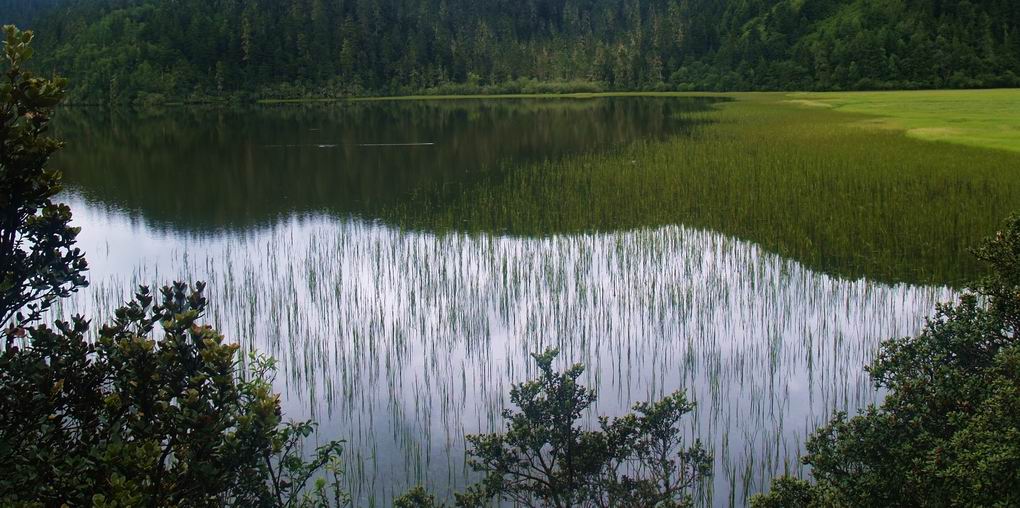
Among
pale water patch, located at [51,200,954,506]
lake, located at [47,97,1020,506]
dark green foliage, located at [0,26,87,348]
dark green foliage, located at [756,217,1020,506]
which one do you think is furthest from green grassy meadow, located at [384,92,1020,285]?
dark green foliage, located at [0,26,87,348]

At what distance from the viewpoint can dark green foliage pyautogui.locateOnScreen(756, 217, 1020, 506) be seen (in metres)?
4.77

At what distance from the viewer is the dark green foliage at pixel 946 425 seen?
4766 mm

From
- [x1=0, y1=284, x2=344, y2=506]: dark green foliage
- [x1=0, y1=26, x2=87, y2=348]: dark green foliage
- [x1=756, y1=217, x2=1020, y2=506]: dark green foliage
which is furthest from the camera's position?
[x1=756, y1=217, x2=1020, y2=506]: dark green foliage

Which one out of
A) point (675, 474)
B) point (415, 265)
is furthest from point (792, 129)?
point (675, 474)

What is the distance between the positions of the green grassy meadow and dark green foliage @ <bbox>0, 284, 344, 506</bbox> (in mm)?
14023

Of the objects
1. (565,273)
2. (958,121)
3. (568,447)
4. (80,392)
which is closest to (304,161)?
(565,273)

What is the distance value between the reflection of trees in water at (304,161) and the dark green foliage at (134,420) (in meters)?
20.3

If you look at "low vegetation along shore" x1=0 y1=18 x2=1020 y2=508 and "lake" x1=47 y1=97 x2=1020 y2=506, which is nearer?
"low vegetation along shore" x1=0 y1=18 x2=1020 y2=508

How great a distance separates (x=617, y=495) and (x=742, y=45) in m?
164

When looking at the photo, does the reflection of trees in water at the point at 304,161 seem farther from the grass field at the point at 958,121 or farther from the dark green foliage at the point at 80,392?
the dark green foliage at the point at 80,392

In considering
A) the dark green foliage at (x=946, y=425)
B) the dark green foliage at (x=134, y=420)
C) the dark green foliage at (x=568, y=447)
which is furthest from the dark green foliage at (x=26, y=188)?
the dark green foliage at (x=946, y=425)

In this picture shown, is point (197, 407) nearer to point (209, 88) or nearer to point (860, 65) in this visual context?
point (860, 65)

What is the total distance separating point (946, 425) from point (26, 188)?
18.7 feet

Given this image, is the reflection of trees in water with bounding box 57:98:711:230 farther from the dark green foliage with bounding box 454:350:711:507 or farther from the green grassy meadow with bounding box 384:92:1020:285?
the dark green foliage with bounding box 454:350:711:507
